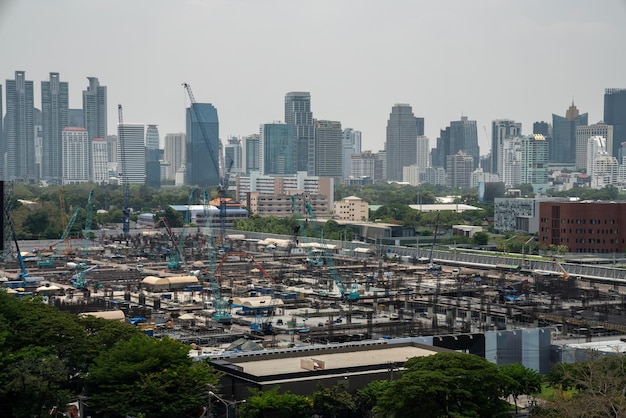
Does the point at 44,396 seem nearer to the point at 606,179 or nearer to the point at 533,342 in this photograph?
the point at 533,342

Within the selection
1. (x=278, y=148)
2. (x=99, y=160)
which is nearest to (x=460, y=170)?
(x=278, y=148)

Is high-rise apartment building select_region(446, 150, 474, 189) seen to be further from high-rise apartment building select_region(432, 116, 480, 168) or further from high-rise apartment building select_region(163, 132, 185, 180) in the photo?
high-rise apartment building select_region(163, 132, 185, 180)

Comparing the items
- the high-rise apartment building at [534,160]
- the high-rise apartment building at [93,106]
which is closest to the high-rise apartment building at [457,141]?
the high-rise apartment building at [534,160]

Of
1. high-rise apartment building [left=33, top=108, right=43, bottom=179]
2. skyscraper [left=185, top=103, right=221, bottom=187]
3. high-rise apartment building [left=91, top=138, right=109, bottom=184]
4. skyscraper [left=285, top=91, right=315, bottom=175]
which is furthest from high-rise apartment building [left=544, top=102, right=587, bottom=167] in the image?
high-rise apartment building [left=33, top=108, right=43, bottom=179]

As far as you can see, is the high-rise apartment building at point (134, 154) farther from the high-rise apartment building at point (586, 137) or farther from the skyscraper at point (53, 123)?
the high-rise apartment building at point (586, 137)

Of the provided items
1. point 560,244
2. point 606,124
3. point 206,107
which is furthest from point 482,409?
point 606,124

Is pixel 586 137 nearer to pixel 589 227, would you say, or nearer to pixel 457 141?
pixel 457 141
